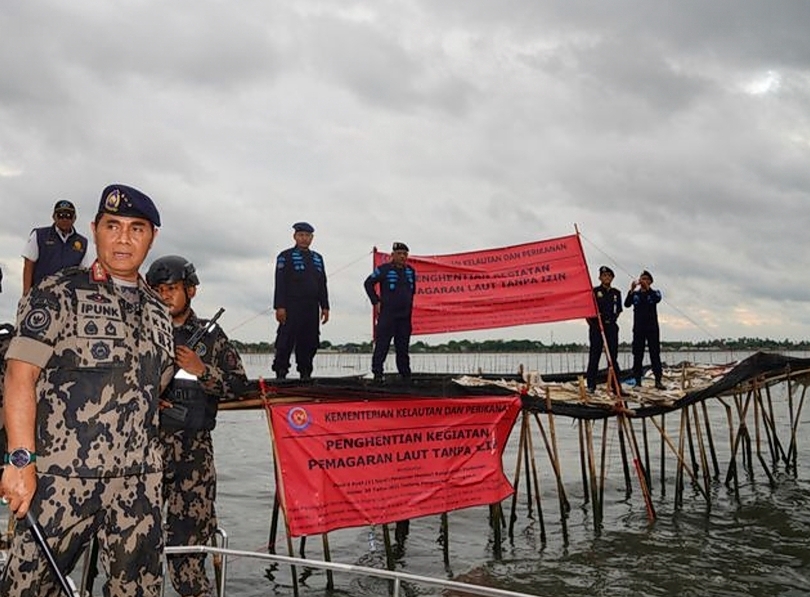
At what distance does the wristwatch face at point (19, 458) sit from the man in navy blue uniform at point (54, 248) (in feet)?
15.7

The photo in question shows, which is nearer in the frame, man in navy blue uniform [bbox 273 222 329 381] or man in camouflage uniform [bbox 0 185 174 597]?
man in camouflage uniform [bbox 0 185 174 597]

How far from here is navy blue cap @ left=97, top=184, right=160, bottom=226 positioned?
3.39 m

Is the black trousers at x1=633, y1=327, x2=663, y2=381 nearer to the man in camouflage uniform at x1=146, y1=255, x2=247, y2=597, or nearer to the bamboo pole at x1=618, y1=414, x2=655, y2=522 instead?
the bamboo pole at x1=618, y1=414, x2=655, y2=522

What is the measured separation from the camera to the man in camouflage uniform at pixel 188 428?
530cm

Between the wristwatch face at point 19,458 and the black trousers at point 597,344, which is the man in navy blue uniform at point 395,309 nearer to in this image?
the black trousers at point 597,344

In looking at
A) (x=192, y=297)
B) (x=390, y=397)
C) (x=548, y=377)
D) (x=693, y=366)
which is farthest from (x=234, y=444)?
(x=192, y=297)

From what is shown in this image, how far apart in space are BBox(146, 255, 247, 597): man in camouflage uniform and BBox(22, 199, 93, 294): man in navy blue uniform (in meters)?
2.50

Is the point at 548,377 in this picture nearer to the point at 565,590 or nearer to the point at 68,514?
the point at 565,590

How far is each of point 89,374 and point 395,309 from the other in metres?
7.84

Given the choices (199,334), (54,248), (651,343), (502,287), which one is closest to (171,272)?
(199,334)

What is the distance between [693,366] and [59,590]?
1763 centimetres

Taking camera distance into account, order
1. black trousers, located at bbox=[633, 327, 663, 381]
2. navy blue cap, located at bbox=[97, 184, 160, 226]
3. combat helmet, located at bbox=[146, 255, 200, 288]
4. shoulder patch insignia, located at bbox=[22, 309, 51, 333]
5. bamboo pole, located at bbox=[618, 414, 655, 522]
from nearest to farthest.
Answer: shoulder patch insignia, located at bbox=[22, 309, 51, 333], navy blue cap, located at bbox=[97, 184, 160, 226], combat helmet, located at bbox=[146, 255, 200, 288], bamboo pole, located at bbox=[618, 414, 655, 522], black trousers, located at bbox=[633, 327, 663, 381]

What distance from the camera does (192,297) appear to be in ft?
18.2

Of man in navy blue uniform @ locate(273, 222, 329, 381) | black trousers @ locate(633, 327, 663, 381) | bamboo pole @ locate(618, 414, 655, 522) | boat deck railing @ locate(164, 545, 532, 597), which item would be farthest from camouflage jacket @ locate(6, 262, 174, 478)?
black trousers @ locate(633, 327, 663, 381)
